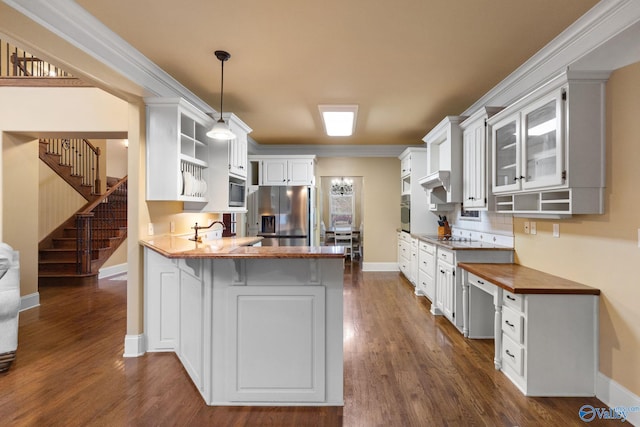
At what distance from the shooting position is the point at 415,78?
3.46 meters

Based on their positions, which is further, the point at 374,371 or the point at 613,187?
the point at 374,371

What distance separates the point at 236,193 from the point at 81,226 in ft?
11.8

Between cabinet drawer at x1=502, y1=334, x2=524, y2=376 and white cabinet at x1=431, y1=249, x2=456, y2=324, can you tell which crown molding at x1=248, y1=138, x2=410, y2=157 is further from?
cabinet drawer at x1=502, y1=334, x2=524, y2=376

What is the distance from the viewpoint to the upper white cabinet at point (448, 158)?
4.25m

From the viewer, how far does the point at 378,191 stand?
7.32 metres

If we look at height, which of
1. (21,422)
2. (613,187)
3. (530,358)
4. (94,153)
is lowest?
(21,422)

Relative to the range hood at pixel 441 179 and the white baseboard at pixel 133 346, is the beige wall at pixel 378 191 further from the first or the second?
the white baseboard at pixel 133 346

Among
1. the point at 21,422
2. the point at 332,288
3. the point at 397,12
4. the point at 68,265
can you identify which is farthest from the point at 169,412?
the point at 68,265

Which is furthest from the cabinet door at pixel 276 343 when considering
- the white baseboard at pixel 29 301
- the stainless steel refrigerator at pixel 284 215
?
the stainless steel refrigerator at pixel 284 215

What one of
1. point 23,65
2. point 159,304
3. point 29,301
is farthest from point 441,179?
point 23,65

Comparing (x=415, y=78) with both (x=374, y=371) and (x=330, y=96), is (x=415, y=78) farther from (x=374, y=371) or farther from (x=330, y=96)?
(x=374, y=371)

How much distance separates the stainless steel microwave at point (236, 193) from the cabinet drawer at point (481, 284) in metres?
2.87

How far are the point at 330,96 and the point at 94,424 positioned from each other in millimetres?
3620

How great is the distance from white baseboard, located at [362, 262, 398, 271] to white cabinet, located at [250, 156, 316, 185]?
2163 mm
